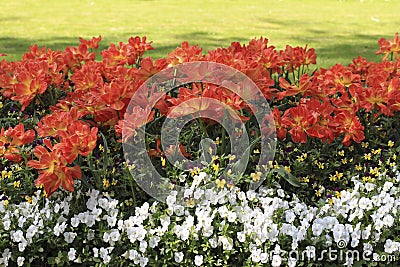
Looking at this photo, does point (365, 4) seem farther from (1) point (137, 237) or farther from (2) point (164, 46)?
A: (1) point (137, 237)

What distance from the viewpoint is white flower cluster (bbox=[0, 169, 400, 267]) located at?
237 centimetres

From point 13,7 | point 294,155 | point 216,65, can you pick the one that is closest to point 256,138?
point 294,155

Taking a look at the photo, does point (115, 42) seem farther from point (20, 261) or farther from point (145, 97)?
point (20, 261)

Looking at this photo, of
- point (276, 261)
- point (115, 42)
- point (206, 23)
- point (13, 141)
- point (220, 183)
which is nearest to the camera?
point (276, 261)

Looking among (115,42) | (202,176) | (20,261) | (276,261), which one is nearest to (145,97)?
(202,176)

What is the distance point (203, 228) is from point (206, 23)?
27.3ft

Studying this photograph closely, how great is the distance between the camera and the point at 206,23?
10453 mm

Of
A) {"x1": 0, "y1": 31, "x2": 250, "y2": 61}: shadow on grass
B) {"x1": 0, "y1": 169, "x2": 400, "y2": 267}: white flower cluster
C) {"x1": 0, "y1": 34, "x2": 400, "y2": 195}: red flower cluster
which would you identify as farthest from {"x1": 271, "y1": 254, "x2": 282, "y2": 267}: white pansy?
{"x1": 0, "y1": 31, "x2": 250, "y2": 61}: shadow on grass

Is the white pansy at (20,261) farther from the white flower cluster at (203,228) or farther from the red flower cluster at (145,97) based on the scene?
the red flower cluster at (145,97)

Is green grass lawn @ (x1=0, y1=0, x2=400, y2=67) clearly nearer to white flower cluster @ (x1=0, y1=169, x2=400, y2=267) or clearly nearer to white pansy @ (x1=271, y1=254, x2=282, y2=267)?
white flower cluster @ (x1=0, y1=169, x2=400, y2=267)

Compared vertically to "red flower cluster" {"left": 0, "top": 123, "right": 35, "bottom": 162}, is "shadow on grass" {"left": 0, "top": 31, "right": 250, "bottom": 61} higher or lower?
lower

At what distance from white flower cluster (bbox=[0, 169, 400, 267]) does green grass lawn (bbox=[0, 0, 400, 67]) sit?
15.2 feet

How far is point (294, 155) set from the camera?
120 inches

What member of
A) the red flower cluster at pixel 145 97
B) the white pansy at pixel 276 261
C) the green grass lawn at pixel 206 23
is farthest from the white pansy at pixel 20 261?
the green grass lawn at pixel 206 23
